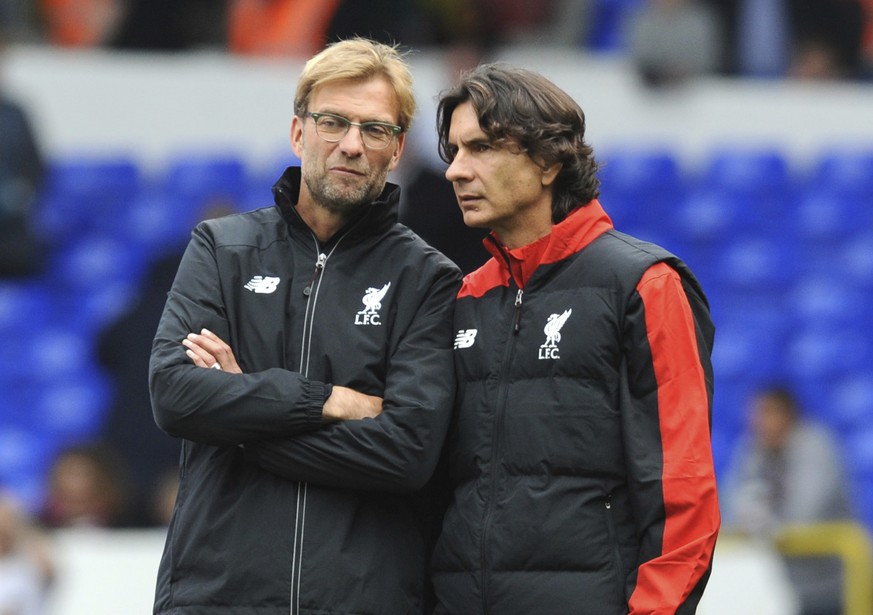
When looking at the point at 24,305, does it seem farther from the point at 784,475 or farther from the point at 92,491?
the point at 784,475

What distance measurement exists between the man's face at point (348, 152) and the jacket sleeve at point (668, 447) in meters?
0.72

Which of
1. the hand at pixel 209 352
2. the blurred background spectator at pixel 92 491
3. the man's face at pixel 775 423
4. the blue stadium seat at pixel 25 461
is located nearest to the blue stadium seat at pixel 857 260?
the man's face at pixel 775 423

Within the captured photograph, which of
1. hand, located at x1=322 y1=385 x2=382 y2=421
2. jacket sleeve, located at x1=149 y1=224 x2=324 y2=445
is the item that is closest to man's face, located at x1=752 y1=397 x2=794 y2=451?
hand, located at x1=322 y1=385 x2=382 y2=421

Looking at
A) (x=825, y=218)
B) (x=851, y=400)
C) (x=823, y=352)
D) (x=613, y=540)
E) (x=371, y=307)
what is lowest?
(x=851, y=400)

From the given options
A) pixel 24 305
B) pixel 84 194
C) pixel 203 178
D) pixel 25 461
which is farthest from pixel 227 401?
pixel 84 194

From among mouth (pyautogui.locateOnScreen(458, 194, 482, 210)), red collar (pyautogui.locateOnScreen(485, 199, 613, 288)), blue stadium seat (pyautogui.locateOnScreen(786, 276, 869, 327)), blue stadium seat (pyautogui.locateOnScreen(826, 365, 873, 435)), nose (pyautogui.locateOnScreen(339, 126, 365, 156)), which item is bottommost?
blue stadium seat (pyautogui.locateOnScreen(826, 365, 873, 435))

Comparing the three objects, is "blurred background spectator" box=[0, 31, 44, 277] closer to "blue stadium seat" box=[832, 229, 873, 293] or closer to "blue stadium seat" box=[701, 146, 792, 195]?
"blue stadium seat" box=[701, 146, 792, 195]

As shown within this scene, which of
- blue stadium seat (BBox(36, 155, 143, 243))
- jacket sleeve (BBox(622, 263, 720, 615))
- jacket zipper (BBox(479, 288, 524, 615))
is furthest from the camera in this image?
blue stadium seat (BBox(36, 155, 143, 243))

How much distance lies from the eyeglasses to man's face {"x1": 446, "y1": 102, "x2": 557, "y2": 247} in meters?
0.19

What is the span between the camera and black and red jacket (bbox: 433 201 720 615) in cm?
360

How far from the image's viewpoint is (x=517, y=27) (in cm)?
1069

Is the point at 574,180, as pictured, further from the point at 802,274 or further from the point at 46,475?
the point at 802,274

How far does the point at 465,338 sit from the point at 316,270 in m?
0.38

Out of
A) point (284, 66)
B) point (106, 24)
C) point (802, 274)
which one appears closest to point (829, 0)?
point (802, 274)
